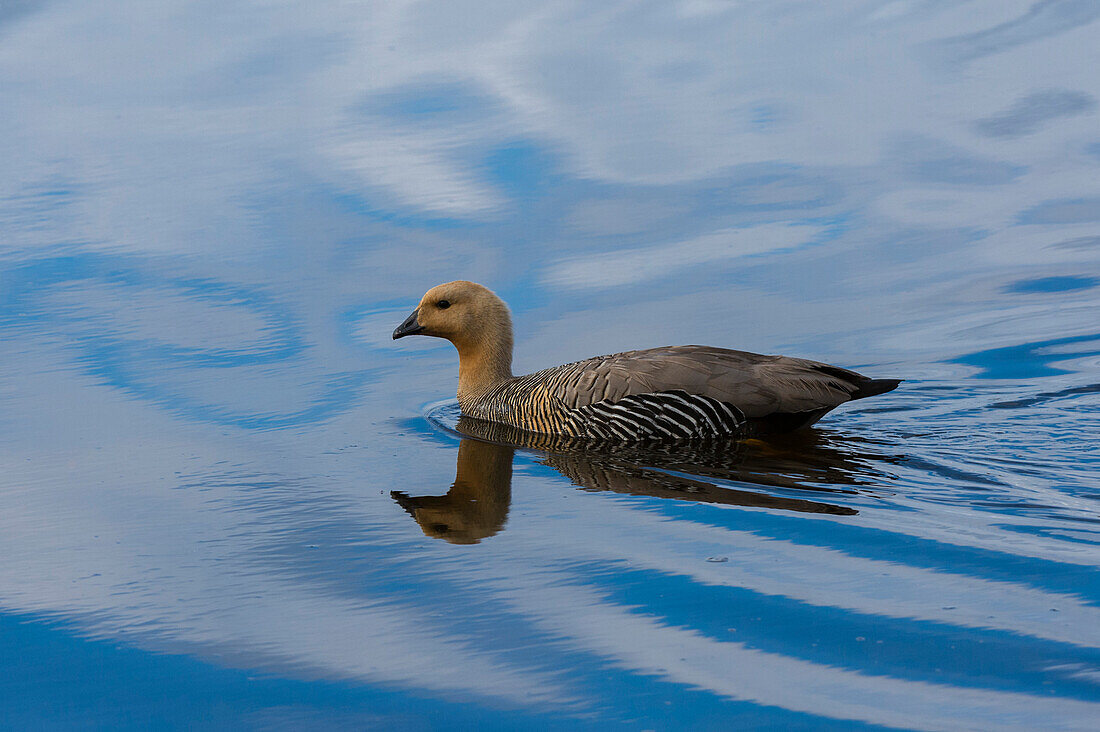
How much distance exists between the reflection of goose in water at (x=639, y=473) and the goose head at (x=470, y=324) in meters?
1.02

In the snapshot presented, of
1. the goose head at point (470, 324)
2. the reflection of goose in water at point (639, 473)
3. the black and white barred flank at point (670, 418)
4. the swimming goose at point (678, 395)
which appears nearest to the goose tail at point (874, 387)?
the swimming goose at point (678, 395)

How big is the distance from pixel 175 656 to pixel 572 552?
1.98 metres

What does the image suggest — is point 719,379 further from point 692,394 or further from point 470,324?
point 470,324

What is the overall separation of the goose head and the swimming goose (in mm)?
590

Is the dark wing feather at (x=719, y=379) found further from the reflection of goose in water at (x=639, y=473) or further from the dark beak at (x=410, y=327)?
the dark beak at (x=410, y=327)

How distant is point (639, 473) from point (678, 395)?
106cm

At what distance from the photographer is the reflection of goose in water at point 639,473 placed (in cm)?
750

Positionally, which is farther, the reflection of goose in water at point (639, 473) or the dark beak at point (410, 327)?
the dark beak at point (410, 327)

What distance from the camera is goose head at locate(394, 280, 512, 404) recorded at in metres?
10.6

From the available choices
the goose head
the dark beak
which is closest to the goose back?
the goose head

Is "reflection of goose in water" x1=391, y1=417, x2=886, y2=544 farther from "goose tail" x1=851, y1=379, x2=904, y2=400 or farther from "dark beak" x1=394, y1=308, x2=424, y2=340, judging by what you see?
"dark beak" x1=394, y1=308, x2=424, y2=340

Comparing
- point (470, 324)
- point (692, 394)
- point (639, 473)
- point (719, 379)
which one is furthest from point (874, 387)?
point (470, 324)

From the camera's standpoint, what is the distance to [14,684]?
5.71 metres

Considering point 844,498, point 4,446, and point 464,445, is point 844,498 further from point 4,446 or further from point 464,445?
point 4,446
